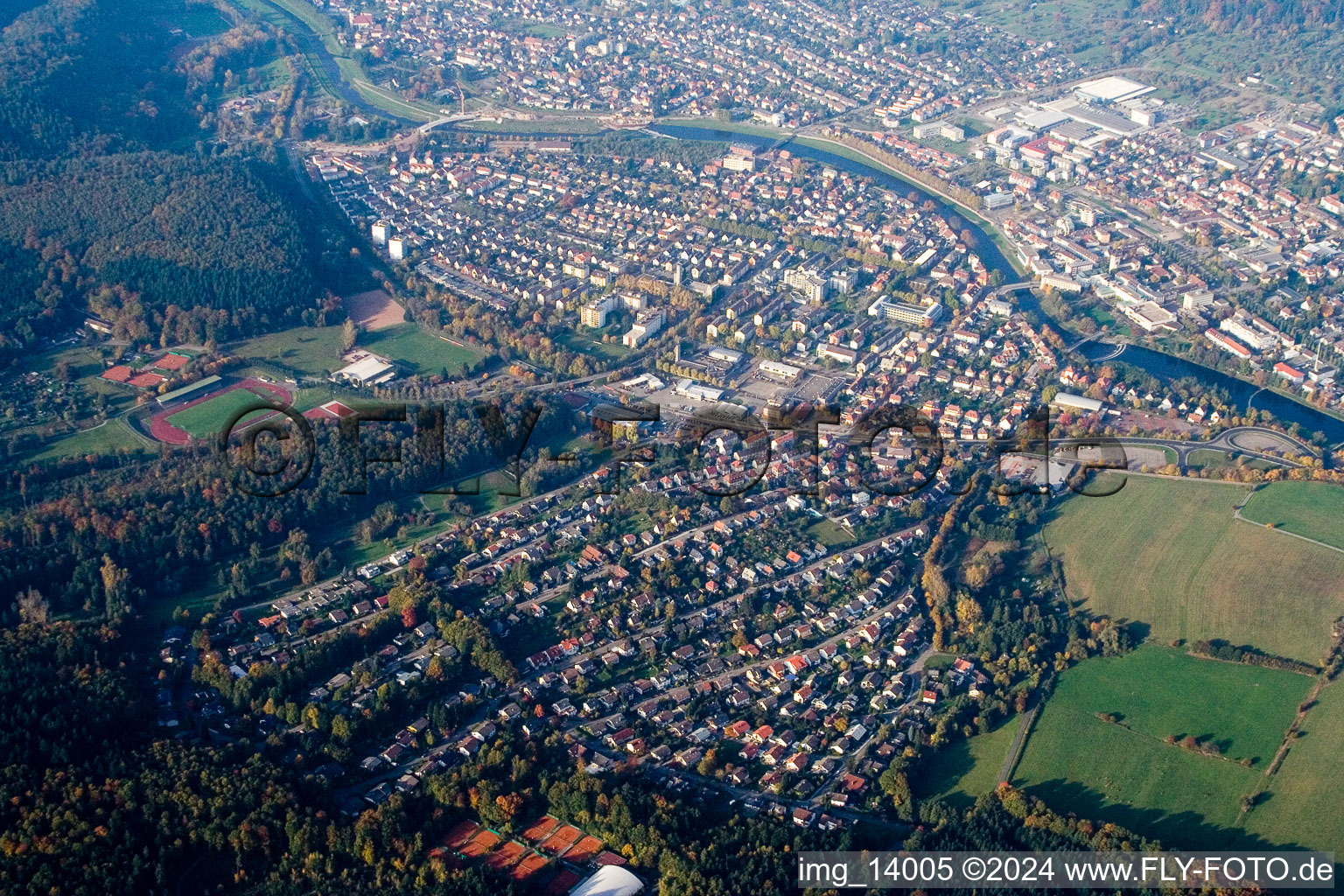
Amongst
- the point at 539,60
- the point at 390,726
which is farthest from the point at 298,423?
the point at 539,60

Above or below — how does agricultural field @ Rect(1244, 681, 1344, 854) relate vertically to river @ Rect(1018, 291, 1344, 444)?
below

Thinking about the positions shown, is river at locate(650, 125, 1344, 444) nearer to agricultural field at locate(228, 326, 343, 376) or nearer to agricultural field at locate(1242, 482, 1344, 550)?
agricultural field at locate(1242, 482, 1344, 550)

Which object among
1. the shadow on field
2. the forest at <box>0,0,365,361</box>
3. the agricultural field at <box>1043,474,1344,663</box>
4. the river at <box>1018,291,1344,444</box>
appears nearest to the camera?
the shadow on field

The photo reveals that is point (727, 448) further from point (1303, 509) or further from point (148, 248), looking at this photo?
point (148, 248)

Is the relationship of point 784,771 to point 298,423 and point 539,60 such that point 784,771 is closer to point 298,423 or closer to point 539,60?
point 298,423

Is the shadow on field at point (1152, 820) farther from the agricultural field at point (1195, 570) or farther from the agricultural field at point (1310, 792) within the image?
the agricultural field at point (1195, 570)

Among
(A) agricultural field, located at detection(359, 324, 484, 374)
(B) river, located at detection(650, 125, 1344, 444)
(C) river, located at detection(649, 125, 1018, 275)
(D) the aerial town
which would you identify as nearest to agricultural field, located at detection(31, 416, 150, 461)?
(D) the aerial town

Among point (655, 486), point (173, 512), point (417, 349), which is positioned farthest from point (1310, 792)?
point (417, 349)
